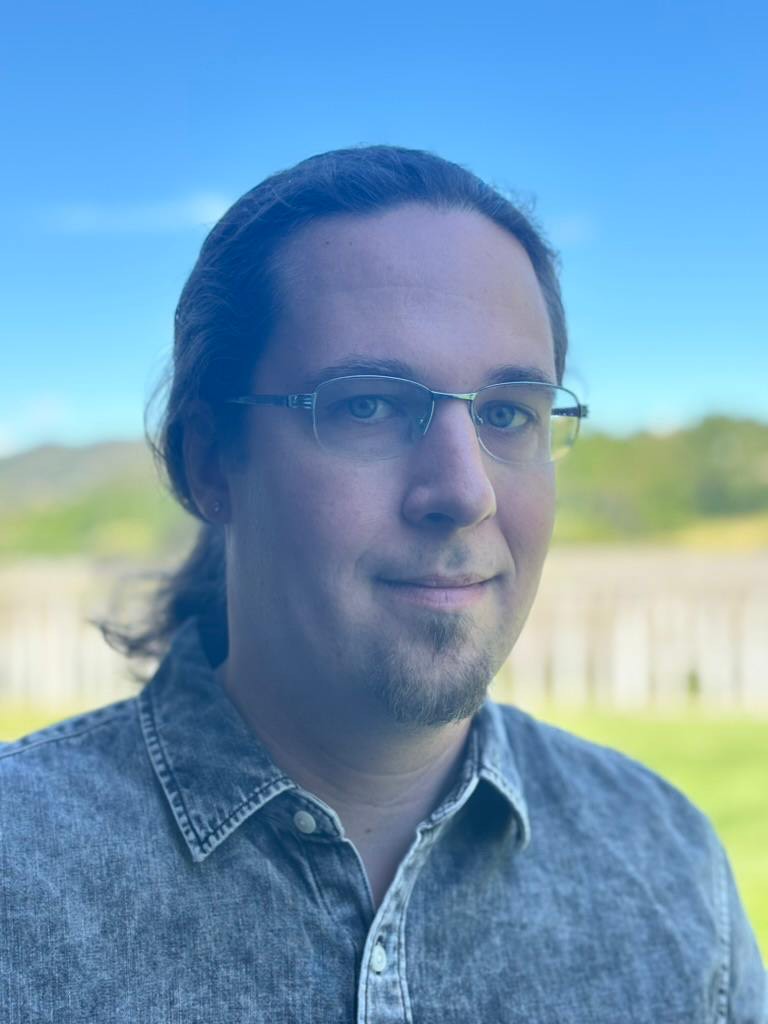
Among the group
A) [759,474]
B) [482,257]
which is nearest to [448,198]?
[482,257]

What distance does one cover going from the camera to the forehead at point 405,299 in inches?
43.0

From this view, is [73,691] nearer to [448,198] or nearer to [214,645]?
[214,645]

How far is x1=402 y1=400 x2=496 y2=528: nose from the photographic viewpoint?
41.0 inches

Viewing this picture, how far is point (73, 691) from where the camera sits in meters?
3.75

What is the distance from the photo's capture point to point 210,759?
1137 mm

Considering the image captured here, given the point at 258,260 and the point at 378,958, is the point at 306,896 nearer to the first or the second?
the point at 378,958

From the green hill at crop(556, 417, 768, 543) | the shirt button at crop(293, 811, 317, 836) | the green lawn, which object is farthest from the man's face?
the green hill at crop(556, 417, 768, 543)

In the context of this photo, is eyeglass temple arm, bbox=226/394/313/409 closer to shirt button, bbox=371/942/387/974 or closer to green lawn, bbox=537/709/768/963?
shirt button, bbox=371/942/387/974

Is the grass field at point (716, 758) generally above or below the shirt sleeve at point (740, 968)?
below

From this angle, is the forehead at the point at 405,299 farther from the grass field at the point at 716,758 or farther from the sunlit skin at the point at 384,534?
the grass field at the point at 716,758

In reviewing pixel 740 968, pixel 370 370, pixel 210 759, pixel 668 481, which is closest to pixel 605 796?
pixel 740 968

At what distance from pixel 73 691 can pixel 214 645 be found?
8.52 ft

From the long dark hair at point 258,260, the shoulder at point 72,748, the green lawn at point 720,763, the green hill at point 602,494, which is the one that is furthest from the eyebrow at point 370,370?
the green hill at point 602,494

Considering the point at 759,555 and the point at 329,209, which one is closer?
the point at 329,209
